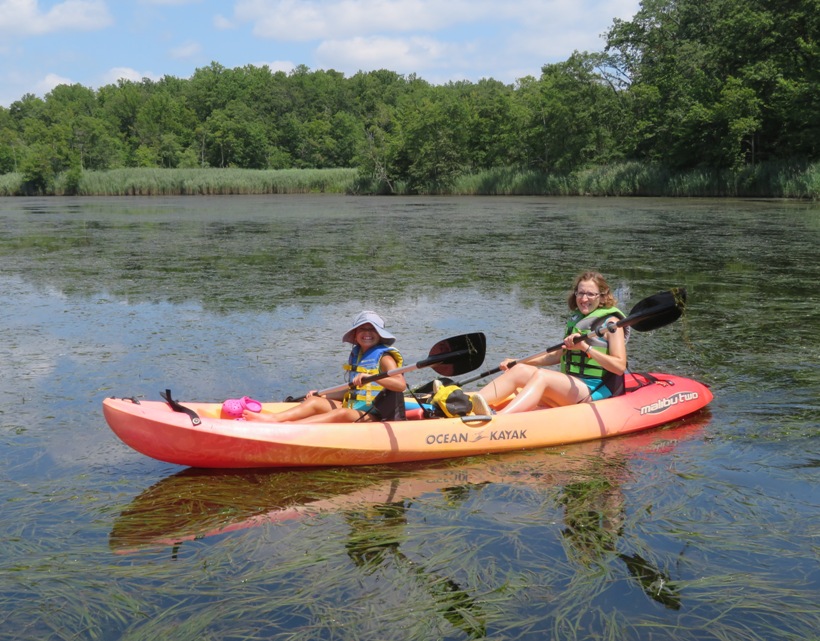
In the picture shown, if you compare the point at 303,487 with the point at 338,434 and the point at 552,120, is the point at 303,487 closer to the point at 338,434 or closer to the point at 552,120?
the point at 338,434

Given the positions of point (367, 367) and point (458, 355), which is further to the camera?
point (458, 355)

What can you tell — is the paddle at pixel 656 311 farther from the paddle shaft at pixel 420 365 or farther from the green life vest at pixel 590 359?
the paddle shaft at pixel 420 365

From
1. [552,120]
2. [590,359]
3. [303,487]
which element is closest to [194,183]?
[552,120]

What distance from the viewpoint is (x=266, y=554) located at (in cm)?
376

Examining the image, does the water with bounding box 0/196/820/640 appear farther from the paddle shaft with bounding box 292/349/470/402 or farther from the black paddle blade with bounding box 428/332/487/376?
the black paddle blade with bounding box 428/332/487/376

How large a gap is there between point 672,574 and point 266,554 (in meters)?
1.77

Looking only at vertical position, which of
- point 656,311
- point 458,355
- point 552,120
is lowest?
point 458,355

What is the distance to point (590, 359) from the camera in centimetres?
568

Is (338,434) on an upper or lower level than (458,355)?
lower

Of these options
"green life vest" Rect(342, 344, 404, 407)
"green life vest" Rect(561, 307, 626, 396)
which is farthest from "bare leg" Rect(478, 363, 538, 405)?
"green life vest" Rect(342, 344, 404, 407)

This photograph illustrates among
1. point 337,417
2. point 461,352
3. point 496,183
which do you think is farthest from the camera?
point 496,183

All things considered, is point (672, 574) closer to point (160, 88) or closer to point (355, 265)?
point (355, 265)

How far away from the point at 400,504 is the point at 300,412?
931mm

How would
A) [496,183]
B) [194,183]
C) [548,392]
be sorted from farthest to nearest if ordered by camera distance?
1. [194,183]
2. [496,183]
3. [548,392]
